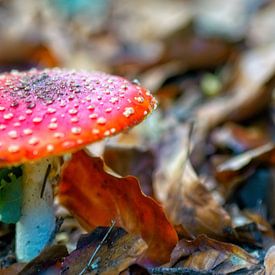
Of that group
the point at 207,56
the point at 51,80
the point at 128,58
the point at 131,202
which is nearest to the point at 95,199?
the point at 131,202

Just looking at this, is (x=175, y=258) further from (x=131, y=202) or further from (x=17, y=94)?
(x=17, y=94)

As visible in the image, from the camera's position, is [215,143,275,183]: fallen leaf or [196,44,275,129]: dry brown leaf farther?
[196,44,275,129]: dry brown leaf

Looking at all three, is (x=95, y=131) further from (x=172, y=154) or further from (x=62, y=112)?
(x=172, y=154)

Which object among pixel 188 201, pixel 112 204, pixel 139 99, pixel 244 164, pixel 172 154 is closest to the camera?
pixel 139 99

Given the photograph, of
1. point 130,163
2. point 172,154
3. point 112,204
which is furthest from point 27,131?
point 172,154

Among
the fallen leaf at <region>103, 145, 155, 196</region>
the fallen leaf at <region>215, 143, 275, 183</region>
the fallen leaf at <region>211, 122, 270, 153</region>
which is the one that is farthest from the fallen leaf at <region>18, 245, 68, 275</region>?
the fallen leaf at <region>211, 122, 270, 153</region>

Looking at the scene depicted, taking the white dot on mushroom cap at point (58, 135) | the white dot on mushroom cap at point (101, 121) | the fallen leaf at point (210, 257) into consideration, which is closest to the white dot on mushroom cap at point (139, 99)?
the white dot on mushroom cap at point (101, 121)

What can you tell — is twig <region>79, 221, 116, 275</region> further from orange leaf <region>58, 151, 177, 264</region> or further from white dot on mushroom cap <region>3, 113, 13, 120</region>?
white dot on mushroom cap <region>3, 113, 13, 120</region>
